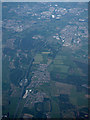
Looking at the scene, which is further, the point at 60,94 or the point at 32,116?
the point at 60,94

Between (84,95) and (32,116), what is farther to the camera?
(84,95)

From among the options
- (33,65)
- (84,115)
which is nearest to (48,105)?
(84,115)

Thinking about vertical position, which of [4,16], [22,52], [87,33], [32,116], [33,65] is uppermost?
[4,16]

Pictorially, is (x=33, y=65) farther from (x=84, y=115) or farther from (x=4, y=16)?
(x=4, y=16)

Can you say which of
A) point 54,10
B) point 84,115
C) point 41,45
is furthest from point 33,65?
point 54,10

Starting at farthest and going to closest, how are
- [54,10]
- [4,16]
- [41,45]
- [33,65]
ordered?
[54,10] → [4,16] → [41,45] → [33,65]

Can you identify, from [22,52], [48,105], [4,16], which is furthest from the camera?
[4,16]

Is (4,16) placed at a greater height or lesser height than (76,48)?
greater

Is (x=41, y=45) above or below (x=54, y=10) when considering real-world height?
below

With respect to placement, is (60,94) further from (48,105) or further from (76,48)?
(76,48)
